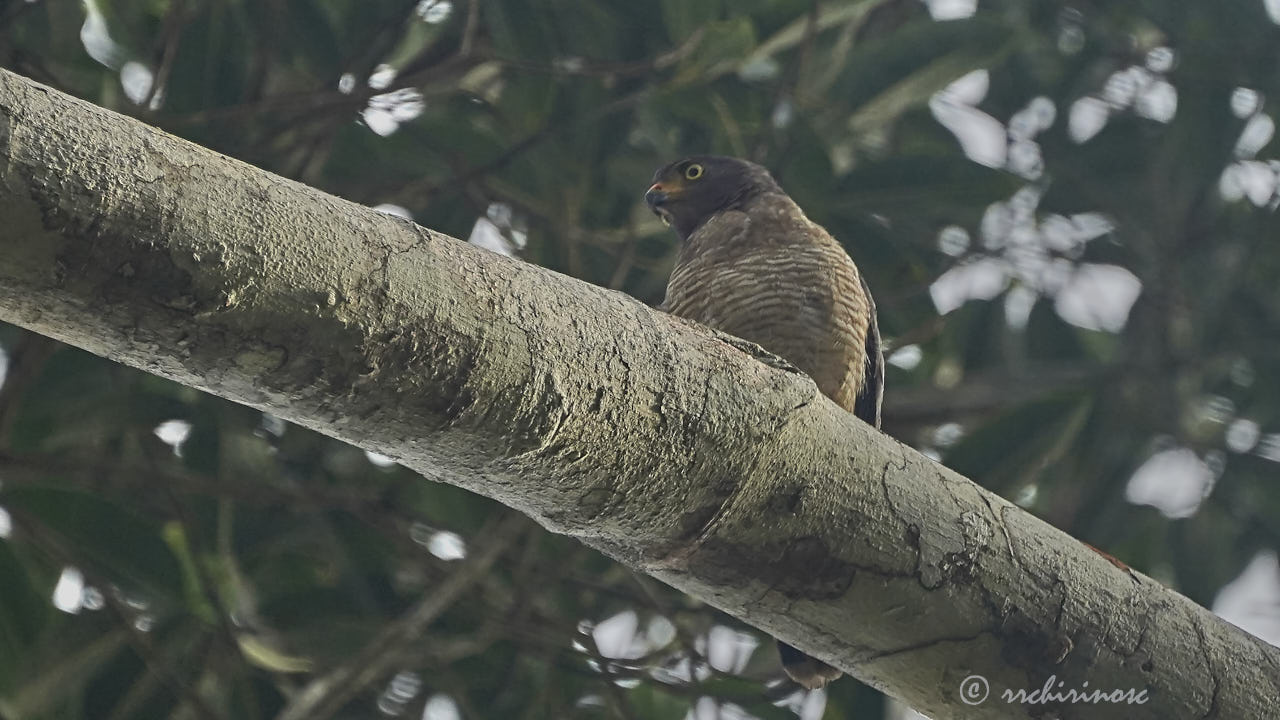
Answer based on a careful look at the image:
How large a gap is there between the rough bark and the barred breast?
1176 millimetres

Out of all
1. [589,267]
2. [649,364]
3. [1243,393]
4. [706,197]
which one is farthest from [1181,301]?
[649,364]

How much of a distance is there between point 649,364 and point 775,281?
64.2 inches

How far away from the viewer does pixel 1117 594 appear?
2.15m

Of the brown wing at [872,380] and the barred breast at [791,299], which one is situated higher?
the barred breast at [791,299]

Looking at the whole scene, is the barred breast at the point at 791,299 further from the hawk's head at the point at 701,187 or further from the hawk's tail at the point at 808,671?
the hawk's tail at the point at 808,671

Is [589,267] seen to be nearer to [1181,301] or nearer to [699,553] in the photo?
[1181,301]

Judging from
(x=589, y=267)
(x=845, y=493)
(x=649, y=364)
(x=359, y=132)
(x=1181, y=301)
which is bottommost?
(x=1181, y=301)

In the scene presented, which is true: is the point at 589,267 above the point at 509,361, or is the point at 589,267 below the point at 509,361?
below

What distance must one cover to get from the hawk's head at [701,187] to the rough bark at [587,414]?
6.48 feet

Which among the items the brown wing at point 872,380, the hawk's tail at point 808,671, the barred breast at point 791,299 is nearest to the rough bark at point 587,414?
the hawk's tail at point 808,671

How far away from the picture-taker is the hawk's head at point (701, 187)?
3951 millimetres

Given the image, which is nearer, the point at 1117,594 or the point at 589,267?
the point at 1117,594

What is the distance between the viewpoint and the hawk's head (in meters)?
3.95

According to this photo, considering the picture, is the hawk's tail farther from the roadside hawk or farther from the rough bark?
the roadside hawk
